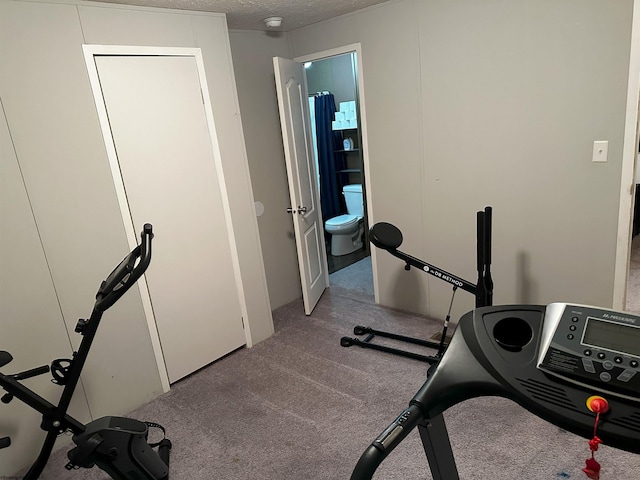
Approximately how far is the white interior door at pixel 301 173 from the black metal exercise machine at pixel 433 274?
0.69 meters

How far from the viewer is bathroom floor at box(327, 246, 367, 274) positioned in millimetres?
4720

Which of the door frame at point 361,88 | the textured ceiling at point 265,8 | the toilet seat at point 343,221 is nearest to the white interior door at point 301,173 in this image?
the door frame at point 361,88

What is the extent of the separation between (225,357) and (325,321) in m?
0.83

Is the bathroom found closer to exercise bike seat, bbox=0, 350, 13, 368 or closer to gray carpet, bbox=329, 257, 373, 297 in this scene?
gray carpet, bbox=329, 257, 373, 297

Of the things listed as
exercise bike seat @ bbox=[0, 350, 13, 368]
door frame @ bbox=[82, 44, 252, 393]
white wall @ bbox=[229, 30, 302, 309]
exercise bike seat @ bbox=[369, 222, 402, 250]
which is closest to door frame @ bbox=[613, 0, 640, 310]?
exercise bike seat @ bbox=[369, 222, 402, 250]

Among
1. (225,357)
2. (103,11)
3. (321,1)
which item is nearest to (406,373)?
(225,357)

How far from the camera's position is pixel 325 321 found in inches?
136

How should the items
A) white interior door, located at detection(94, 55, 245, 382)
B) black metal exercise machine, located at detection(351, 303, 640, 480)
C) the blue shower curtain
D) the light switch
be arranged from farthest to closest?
the blue shower curtain, white interior door, located at detection(94, 55, 245, 382), the light switch, black metal exercise machine, located at detection(351, 303, 640, 480)

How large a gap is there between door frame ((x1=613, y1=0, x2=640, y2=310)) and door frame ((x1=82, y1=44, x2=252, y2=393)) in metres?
2.29

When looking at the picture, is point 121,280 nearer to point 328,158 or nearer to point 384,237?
point 384,237

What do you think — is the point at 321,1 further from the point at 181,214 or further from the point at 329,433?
the point at 329,433

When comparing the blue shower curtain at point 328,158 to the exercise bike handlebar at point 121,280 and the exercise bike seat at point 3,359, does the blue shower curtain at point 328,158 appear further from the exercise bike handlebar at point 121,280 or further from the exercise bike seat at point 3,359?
the exercise bike seat at point 3,359

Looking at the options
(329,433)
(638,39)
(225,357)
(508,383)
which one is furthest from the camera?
(225,357)

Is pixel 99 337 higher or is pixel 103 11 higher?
pixel 103 11
